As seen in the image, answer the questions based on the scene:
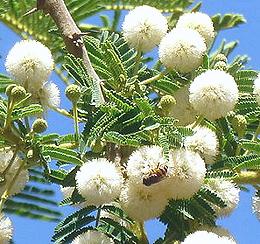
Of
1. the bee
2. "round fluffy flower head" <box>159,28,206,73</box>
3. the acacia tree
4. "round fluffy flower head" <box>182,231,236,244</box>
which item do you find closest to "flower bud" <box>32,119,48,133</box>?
the acacia tree

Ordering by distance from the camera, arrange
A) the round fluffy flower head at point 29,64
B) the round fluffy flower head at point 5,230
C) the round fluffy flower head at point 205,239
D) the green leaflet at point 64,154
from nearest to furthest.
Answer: the round fluffy flower head at point 205,239 < the round fluffy flower head at point 5,230 < the green leaflet at point 64,154 < the round fluffy flower head at point 29,64

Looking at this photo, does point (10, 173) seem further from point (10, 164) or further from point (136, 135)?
point (136, 135)

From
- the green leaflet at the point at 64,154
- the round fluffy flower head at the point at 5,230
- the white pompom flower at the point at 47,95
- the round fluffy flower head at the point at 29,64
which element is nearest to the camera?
the round fluffy flower head at the point at 5,230

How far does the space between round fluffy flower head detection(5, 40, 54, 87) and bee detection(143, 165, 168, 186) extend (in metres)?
0.56

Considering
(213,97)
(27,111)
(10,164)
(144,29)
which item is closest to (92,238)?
(10,164)

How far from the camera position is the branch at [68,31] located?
10.4 feet

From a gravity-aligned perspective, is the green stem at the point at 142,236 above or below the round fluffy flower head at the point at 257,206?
below

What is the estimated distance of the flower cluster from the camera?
2982 mm

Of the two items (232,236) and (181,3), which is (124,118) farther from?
(181,3)

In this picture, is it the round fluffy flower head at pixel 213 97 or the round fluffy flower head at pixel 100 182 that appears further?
the round fluffy flower head at pixel 213 97

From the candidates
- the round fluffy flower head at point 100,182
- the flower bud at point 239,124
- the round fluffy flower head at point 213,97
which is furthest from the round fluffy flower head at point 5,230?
the flower bud at point 239,124

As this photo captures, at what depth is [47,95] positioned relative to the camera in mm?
3094

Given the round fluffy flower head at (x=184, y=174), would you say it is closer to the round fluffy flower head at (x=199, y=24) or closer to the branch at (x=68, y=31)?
the branch at (x=68, y=31)

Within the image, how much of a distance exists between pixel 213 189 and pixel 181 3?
5.27ft
